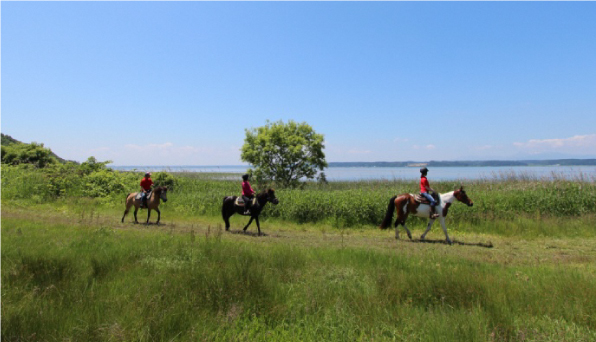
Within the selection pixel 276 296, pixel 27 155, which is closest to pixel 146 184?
pixel 276 296

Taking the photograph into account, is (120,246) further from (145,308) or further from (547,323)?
(547,323)

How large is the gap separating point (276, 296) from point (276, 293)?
0.11 m

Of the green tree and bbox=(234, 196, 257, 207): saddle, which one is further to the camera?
the green tree

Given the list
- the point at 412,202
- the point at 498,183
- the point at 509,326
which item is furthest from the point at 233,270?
the point at 498,183

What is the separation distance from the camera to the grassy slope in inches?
167

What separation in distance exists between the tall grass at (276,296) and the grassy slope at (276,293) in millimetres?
22

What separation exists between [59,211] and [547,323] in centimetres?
1885

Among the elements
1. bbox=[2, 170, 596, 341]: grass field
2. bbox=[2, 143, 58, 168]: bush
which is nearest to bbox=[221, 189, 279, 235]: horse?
bbox=[2, 170, 596, 341]: grass field

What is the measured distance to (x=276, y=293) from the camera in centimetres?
549

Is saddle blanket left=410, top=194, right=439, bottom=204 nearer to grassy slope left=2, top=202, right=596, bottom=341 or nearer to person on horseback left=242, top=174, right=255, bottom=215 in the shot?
grassy slope left=2, top=202, right=596, bottom=341

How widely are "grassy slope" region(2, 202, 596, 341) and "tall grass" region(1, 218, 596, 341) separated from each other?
0.02 metres

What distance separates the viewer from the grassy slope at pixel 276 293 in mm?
4238

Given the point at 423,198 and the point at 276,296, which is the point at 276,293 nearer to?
the point at 276,296

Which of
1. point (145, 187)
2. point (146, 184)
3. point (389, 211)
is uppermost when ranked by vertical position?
point (146, 184)
